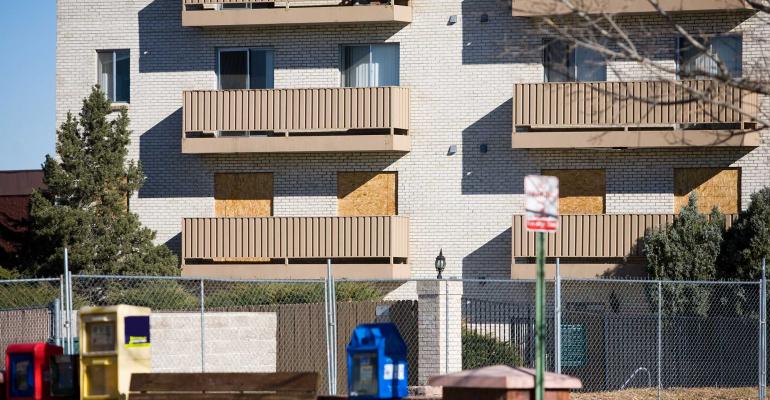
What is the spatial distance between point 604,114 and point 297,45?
7.44 m

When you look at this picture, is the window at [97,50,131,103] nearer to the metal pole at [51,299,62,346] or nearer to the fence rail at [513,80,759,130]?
the fence rail at [513,80,759,130]

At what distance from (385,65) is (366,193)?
3.02 m

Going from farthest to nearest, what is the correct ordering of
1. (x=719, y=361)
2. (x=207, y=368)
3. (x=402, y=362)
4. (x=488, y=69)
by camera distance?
(x=488, y=69) → (x=719, y=361) → (x=207, y=368) → (x=402, y=362)

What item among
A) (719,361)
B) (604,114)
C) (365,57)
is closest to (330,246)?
(365,57)

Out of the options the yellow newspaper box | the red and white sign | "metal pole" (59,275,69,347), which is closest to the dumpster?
the yellow newspaper box

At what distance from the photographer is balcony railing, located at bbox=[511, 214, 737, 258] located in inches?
1079

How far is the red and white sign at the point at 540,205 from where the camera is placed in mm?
11242

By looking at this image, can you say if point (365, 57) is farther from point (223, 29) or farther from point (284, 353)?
point (284, 353)

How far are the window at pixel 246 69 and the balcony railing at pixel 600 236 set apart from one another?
7.09 metres

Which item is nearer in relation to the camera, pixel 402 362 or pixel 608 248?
pixel 402 362

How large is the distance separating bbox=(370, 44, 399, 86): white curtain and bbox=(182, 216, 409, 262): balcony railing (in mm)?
3281

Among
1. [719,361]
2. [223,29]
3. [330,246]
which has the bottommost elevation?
[719,361]

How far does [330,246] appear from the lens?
2859 centimetres

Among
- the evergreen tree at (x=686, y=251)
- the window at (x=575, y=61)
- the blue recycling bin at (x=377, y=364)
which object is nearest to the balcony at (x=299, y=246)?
the window at (x=575, y=61)
